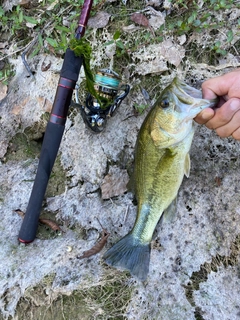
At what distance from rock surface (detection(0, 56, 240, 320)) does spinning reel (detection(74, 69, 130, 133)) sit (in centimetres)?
34

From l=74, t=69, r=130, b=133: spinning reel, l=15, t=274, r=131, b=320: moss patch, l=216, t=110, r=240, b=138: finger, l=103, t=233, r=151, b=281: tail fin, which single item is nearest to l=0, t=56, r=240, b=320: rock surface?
l=15, t=274, r=131, b=320: moss patch

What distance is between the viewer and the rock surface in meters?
3.03

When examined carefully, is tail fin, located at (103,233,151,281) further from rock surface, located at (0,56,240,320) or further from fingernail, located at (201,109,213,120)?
fingernail, located at (201,109,213,120)

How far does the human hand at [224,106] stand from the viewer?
2.67 metres

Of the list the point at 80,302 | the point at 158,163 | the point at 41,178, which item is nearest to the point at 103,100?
the point at 158,163

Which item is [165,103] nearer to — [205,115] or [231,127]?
[205,115]

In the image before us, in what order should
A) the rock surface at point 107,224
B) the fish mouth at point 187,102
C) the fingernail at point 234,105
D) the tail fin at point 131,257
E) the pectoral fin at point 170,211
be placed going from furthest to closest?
the pectoral fin at point 170,211, the rock surface at point 107,224, the tail fin at point 131,257, the fish mouth at point 187,102, the fingernail at point 234,105

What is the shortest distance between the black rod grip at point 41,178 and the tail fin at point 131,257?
821mm

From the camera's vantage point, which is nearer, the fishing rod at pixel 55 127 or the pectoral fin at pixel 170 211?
the fishing rod at pixel 55 127

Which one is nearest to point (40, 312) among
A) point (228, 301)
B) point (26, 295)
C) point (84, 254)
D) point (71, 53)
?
point (26, 295)

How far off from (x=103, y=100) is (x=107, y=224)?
1.26 metres

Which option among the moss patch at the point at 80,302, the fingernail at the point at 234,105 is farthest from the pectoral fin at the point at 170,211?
the fingernail at the point at 234,105

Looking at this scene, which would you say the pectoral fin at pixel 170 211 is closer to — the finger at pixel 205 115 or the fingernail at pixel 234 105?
the finger at pixel 205 115

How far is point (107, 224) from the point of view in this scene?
3.45 m
